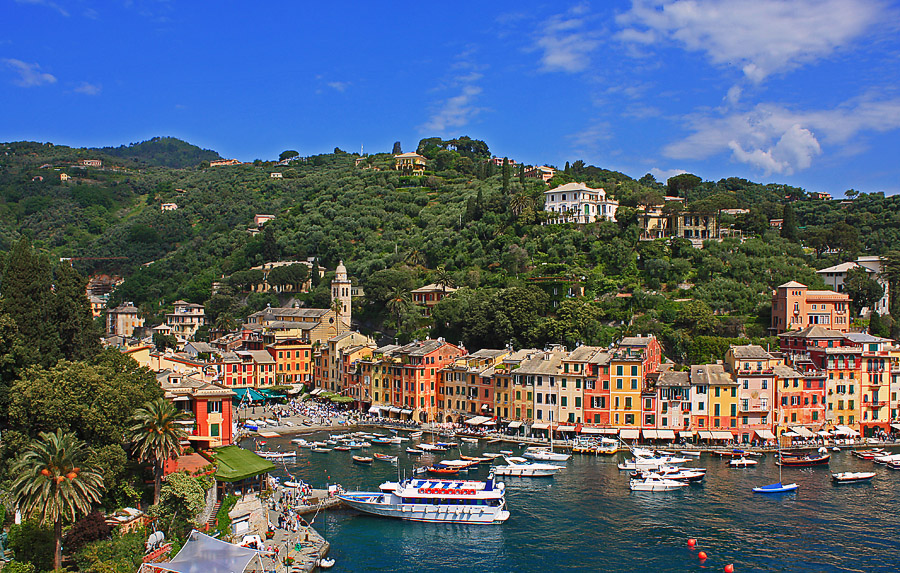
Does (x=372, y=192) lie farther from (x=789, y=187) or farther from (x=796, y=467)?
(x=796, y=467)

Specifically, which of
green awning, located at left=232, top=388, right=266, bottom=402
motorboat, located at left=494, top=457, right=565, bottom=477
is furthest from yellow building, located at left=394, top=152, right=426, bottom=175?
motorboat, located at left=494, top=457, right=565, bottom=477

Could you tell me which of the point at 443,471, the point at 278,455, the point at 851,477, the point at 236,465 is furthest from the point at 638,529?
the point at 278,455

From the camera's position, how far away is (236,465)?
4341cm

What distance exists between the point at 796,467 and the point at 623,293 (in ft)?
112

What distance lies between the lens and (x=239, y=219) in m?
166

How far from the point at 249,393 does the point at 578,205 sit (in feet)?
184

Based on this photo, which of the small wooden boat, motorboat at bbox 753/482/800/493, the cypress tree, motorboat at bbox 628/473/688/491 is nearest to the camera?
the cypress tree

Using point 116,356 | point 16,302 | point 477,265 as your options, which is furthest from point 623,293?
point 16,302

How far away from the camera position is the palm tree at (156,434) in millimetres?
36469

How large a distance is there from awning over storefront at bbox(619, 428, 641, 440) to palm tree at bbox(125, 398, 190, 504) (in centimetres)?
3944

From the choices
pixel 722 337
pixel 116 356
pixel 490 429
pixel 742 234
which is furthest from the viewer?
pixel 742 234

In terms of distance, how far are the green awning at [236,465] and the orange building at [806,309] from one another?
5879 cm

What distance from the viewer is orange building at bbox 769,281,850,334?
79.8 meters

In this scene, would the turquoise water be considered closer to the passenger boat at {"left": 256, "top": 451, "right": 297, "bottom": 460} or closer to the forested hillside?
the passenger boat at {"left": 256, "top": 451, "right": 297, "bottom": 460}
